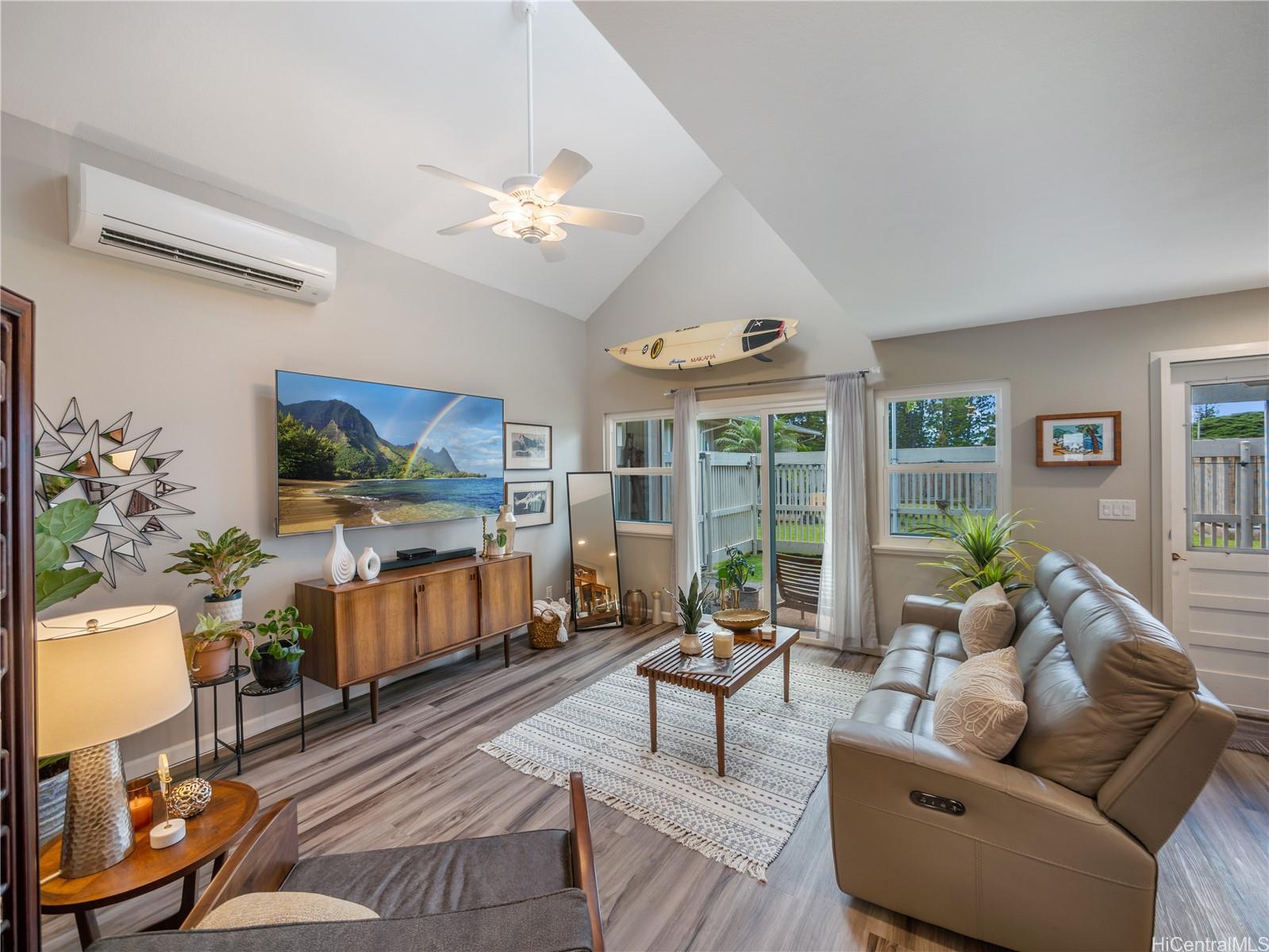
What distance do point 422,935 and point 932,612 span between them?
3.25 m

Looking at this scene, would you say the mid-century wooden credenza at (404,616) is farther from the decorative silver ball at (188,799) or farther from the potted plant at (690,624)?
the potted plant at (690,624)

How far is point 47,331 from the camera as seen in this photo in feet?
7.39

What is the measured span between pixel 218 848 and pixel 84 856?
277 millimetres

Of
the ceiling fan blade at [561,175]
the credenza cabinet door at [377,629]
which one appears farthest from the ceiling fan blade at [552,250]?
the credenza cabinet door at [377,629]

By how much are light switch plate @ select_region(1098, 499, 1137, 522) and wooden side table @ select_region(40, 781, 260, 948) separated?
443 cm

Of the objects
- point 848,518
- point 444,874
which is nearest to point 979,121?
point 444,874

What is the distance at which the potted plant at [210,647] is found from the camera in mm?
2348

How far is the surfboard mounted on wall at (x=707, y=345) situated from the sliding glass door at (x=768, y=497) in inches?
17.1

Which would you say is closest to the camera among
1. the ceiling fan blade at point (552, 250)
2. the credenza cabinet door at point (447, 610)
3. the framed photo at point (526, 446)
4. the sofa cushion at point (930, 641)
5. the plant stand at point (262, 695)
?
the plant stand at point (262, 695)

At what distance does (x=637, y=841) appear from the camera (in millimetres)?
2023

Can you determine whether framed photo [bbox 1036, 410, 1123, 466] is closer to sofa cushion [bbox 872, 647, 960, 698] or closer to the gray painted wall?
sofa cushion [bbox 872, 647, 960, 698]

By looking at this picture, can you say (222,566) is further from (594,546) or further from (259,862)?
(594,546)

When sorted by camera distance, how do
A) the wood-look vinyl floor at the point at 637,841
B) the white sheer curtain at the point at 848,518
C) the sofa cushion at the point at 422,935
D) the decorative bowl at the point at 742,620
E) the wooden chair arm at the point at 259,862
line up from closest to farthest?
the sofa cushion at the point at 422,935 → the wooden chair arm at the point at 259,862 → the wood-look vinyl floor at the point at 637,841 → the decorative bowl at the point at 742,620 → the white sheer curtain at the point at 848,518

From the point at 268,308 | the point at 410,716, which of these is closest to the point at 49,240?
the point at 268,308
